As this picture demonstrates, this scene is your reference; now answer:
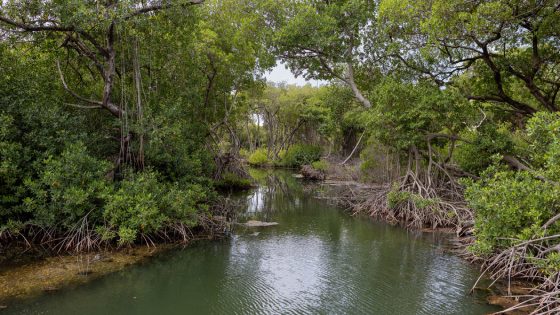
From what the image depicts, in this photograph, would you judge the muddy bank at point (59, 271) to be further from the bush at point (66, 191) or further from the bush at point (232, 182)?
the bush at point (232, 182)

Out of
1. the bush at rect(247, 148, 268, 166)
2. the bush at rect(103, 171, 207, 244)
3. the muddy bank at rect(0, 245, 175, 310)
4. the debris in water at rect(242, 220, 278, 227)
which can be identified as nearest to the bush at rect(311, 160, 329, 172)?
the bush at rect(247, 148, 268, 166)

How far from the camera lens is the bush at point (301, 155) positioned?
103ft

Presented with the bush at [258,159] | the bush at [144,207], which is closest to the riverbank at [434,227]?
the bush at [144,207]

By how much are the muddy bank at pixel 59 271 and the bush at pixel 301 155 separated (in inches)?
916

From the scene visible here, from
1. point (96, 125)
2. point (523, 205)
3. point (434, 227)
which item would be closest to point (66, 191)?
point (96, 125)

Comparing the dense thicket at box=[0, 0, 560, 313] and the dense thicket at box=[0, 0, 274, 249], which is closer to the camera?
the dense thicket at box=[0, 0, 560, 313]

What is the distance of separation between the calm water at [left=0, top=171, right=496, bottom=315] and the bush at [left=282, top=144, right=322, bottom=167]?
20041 mm

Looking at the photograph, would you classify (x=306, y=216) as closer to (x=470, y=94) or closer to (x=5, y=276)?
(x=470, y=94)

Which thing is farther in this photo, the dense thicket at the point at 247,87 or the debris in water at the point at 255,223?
the debris in water at the point at 255,223

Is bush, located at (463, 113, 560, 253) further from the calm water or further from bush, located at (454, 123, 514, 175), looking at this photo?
bush, located at (454, 123, 514, 175)

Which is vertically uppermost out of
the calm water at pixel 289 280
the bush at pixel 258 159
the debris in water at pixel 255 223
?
the bush at pixel 258 159

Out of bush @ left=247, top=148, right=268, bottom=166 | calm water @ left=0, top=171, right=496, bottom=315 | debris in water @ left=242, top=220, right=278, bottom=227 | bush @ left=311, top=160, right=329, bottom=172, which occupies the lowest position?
calm water @ left=0, top=171, right=496, bottom=315

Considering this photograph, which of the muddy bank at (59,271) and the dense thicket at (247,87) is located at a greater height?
the dense thicket at (247,87)

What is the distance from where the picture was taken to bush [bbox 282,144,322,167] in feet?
103
